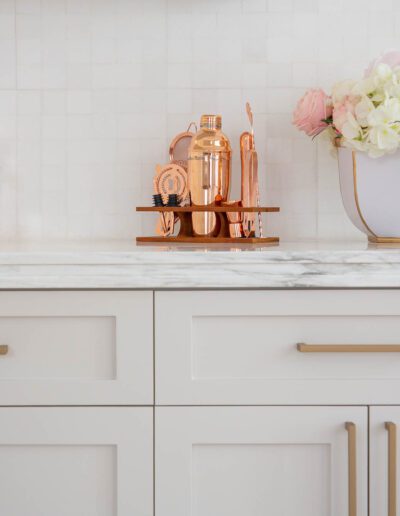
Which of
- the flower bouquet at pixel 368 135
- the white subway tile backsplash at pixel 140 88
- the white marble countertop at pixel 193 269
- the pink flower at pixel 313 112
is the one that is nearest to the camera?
the white marble countertop at pixel 193 269

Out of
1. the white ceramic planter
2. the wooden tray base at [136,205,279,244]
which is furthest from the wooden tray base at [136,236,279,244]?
the white ceramic planter

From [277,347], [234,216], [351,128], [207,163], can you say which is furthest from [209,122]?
[277,347]

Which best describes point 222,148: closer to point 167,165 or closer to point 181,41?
point 167,165

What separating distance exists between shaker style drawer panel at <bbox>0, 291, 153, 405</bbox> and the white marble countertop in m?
0.03

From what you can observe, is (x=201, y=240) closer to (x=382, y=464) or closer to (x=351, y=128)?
(x=351, y=128)

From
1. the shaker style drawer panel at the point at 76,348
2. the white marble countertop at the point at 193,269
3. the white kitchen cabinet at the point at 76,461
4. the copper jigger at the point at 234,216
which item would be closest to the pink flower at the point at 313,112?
the copper jigger at the point at 234,216

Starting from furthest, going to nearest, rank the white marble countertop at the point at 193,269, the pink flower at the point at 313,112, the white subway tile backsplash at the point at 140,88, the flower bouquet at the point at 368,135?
the white subway tile backsplash at the point at 140,88 → the pink flower at the point at 313,112 → the flower bouquet at the point at 368,135 → the white marble countertop at the point at 193,269

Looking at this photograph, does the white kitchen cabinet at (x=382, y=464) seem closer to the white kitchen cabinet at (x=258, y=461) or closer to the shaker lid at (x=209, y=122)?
Result: the white kitchen cabinet at (x=258, y=461)

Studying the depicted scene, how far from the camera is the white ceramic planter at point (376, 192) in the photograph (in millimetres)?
1434

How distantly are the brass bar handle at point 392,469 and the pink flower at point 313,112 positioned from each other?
26.3 inches

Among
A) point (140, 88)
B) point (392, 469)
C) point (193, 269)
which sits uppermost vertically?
point (140, 88)

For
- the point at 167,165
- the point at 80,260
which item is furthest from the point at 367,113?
the point at 80,260

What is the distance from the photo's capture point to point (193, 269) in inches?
44.8

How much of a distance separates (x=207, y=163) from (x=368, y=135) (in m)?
0.36
